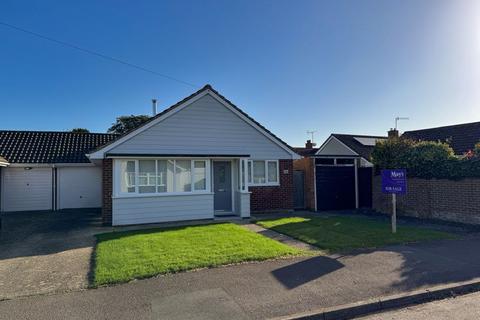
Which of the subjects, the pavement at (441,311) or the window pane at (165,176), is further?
the window pane at (165,176)

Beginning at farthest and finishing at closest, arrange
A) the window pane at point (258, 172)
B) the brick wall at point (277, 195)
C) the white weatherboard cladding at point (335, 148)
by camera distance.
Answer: the white weatherboard cladding at point (335, 148) < the window pane at point (258, 172) < the brick wall at point (277, 195)

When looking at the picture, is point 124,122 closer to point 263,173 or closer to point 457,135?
point 263,173

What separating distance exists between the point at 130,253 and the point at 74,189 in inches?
521

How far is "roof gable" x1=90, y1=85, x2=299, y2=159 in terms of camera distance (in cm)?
1257

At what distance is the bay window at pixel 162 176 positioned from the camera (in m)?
12.0

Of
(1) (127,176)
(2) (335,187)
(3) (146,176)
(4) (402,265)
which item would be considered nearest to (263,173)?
(2) (335,187)

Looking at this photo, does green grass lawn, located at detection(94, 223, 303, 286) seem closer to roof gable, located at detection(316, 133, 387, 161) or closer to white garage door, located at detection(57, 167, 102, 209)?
white garage door, located at detection(57, 167, 102, 209)

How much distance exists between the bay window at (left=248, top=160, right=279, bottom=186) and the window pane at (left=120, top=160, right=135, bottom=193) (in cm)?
518

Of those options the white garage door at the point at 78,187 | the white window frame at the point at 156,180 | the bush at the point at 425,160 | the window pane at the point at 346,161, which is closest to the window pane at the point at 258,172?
the white window frame at the point at 156,180

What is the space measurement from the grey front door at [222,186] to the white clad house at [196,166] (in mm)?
44

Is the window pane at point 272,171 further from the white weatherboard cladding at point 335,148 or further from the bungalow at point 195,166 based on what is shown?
the white weatherboard cladding at point 335,148

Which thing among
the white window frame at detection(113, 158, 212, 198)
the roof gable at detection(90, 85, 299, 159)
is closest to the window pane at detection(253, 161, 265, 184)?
the roof gable at detection(90, 85, 299, 159)

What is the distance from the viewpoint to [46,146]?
1934cm

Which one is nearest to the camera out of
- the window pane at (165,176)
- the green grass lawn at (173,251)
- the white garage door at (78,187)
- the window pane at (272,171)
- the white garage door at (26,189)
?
the green grass lawn at (173,251)
